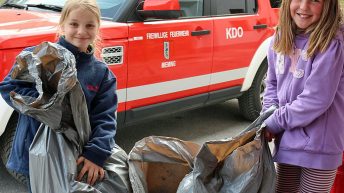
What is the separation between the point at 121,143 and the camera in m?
4.50

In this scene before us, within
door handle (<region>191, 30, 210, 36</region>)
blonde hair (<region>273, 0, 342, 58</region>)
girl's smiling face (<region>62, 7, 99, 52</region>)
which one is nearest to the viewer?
blonde hair (<region>273, 0, 342, 58</region>)

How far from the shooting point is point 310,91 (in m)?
1.96

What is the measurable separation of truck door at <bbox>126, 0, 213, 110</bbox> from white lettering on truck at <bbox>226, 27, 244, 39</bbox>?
258mm

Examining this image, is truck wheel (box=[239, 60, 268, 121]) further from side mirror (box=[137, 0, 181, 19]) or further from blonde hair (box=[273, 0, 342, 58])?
blonde hair (box=[273, 0, 342, 58])

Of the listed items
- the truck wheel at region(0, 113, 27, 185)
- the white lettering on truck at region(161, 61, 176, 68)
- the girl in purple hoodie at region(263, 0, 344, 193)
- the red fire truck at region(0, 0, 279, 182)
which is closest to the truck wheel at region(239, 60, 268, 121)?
the red fire truck at region(0, 0, 279, 182)

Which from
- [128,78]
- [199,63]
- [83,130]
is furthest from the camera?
[199,63]

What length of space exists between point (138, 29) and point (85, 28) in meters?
1.68

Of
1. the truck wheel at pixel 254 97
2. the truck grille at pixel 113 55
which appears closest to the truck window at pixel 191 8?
the truck grille at pixel 113 55

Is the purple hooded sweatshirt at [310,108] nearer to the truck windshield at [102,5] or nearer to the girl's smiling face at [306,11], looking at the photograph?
the girl's smiling face at [306,11]

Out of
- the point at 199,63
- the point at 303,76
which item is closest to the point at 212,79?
the point at 199,63

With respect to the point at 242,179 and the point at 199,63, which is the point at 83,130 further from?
the point at 199,63

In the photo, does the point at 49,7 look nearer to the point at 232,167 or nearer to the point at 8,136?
the point at 8,136

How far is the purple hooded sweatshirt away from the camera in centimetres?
194

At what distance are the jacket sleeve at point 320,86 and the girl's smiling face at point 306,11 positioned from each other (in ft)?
0.55
